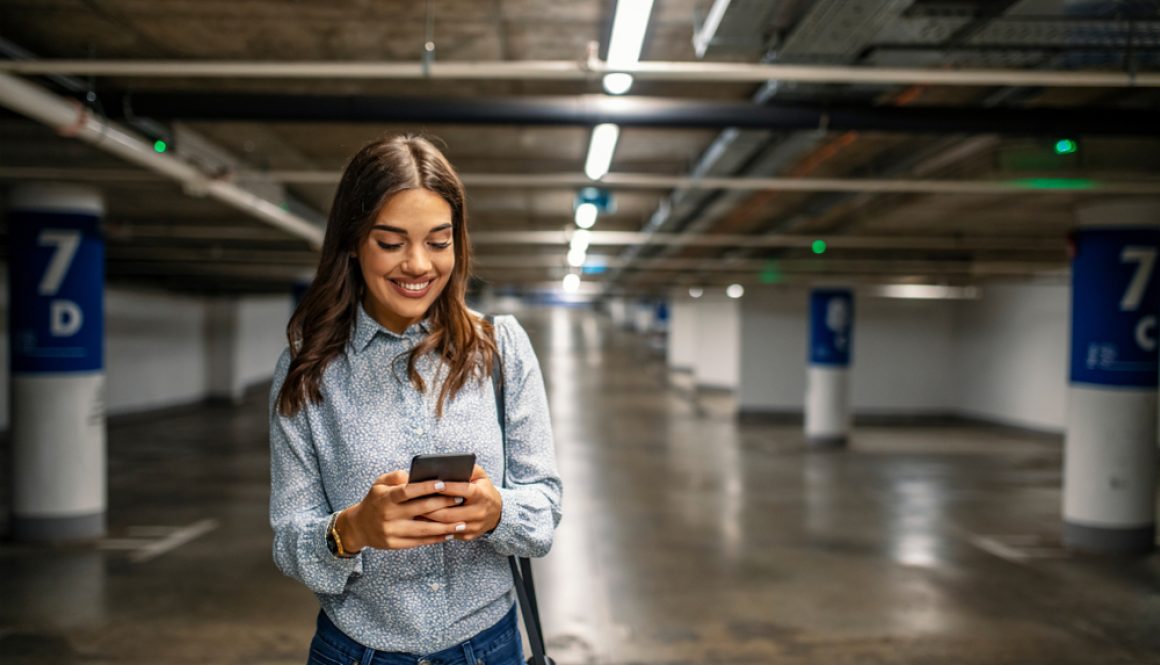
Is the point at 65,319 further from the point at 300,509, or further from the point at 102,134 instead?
the point at 300,509

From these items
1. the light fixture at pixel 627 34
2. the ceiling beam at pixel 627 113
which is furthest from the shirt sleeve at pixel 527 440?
the ceiling beam at pixel 627 113

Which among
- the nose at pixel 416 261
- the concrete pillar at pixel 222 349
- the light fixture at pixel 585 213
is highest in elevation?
the light fixture at pixel 585 213

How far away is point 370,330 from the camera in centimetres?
138

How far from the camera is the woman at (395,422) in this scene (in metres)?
1.32

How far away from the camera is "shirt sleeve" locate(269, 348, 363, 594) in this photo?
4.16 feet

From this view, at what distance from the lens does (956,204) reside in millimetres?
9133

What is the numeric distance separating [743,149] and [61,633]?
5.64 meters

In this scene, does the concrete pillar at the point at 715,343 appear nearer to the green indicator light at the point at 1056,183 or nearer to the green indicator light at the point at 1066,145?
the green indicator light at the point at 1056,183

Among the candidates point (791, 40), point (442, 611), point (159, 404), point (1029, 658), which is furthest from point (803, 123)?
point (159, 404)

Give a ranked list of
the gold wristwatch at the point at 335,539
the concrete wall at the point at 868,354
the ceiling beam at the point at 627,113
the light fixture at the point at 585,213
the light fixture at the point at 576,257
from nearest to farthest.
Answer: the gold wristwatch at the point at 335,539
the ceiling beam at the point at 627,113
the light fixture at the point at 585,213
the light fixture at the point at 576,257
the concrete wall at the point at 868,354

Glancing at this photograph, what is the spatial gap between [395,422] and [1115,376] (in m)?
8.63

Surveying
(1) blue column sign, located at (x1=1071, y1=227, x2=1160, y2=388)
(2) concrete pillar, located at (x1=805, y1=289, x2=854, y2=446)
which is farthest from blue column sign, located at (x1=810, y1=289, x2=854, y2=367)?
(1) blue column sign, located at (x1=1071, y1=227, x2=1160, y2=388)

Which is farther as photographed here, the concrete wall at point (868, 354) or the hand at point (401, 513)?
the concrete wall at point (868, 354)

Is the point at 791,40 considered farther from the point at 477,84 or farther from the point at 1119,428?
the point at 1119,428
